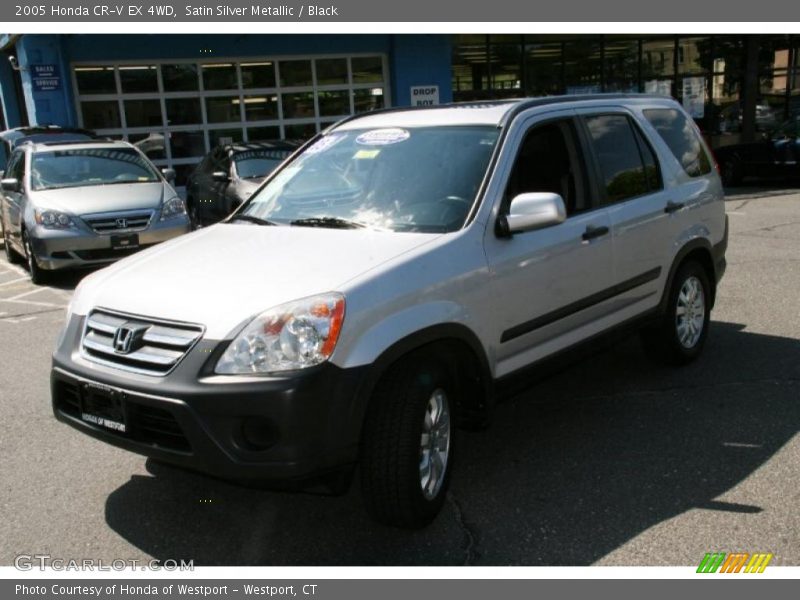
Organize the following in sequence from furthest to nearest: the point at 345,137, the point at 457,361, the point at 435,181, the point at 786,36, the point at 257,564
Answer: the point at 786,36
the point at 345,137
the point at 435,181
the point at 457,361
the point at 257,564

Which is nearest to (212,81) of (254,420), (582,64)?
(582,64)

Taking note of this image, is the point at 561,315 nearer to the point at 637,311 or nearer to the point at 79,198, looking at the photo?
the point at 637,311

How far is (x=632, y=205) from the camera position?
16.2ft

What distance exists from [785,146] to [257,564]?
52.6 ft

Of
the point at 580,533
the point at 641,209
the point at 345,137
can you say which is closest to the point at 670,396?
the point at 641,209

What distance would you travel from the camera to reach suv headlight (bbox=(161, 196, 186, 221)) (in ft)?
32.5

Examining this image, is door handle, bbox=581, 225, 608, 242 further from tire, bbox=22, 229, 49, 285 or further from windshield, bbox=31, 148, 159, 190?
windshield, bbox=31, 148, 159, 190

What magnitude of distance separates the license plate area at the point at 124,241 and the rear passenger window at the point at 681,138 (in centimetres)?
628

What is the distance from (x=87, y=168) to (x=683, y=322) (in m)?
8.03

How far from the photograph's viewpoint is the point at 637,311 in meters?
5.07

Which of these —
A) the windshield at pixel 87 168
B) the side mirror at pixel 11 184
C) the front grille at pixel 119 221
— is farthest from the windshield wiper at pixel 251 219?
the side mirror at pixel 11 184

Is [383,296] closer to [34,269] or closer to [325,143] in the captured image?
[325,143]

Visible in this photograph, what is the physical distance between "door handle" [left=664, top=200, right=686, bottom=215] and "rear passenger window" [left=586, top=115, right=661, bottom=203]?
13 centimetres

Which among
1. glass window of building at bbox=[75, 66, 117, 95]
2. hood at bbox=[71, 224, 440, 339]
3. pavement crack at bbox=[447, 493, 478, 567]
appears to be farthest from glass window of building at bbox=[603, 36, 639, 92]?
pavement crack at bbox=[447, 493, 478, 567]
